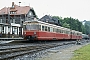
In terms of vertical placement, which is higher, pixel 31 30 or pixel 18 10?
pixel 18 10

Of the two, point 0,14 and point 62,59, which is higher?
point 0,14

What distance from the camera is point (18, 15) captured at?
214ft

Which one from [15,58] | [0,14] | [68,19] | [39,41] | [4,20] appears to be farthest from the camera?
[68,19]

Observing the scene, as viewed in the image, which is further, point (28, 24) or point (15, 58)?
point (28, 24)

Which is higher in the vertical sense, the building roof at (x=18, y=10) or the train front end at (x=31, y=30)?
the building roof at (x=18, y=10)

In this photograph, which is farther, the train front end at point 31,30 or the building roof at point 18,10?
the building roof at point 18,10

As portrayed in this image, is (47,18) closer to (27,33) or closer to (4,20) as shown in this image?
(4,20)

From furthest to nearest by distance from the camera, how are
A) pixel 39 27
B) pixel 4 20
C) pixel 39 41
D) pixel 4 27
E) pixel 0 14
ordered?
pixel 0 14
pixel 4 20
pixel 4 27
pixel 39 41
pixel 39 27

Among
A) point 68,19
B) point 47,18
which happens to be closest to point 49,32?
point 47,18

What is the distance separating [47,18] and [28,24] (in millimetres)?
63211

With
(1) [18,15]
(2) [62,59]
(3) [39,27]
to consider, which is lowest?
(2) [62,59]

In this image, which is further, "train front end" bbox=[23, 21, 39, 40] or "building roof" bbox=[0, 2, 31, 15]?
"building roof" bbox=[0, 2, 31, 15]

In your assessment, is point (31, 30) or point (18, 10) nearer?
point (31, 30)

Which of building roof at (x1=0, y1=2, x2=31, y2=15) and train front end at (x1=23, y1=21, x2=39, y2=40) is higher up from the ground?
building roof at (x1=0, y1=2, x2=31, y2=15)
